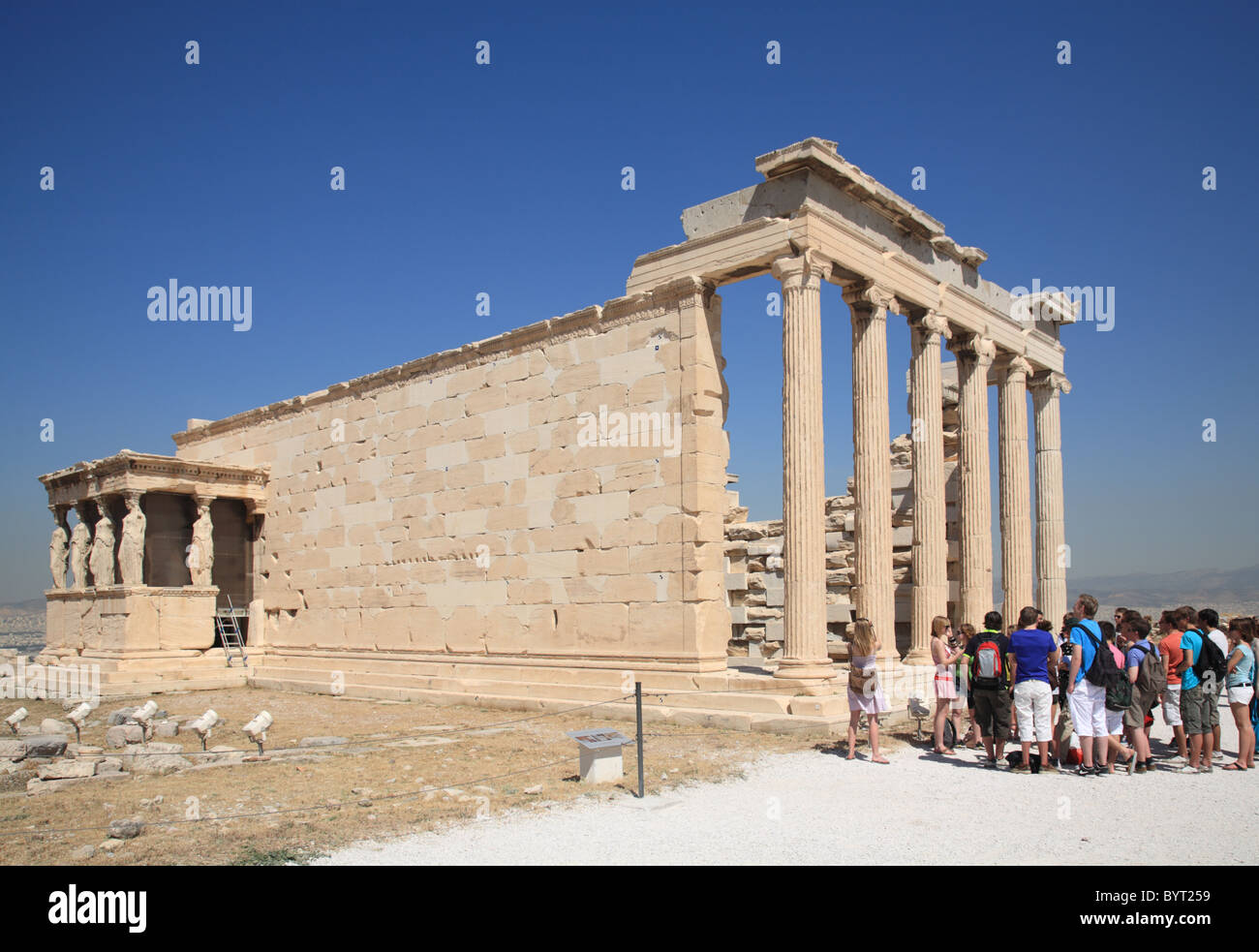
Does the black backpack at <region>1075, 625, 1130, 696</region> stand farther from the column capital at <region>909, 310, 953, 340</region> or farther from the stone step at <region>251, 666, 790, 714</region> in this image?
the column capital at <region>909, 310, 953, 340</region>

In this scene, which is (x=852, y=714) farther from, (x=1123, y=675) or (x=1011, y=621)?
(x=1011, y=621)

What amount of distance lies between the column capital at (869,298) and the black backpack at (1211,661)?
258 inches

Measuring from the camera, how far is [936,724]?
11.0 meters

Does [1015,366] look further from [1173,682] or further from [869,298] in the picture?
[1173,682]

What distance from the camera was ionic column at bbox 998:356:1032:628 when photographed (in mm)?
18453

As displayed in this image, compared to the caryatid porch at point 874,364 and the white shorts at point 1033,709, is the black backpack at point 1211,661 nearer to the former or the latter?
the white shorts at point 1033,709

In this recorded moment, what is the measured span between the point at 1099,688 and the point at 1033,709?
714 mm

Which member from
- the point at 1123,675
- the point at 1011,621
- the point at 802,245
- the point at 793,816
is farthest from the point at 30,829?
the point at 1011,621

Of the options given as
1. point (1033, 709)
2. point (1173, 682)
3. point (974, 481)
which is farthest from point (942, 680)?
point (974, 481)

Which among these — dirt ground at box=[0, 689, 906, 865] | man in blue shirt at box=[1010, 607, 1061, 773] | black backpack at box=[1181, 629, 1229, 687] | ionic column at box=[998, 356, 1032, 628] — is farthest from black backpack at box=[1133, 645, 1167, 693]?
ionic column at box=[998, 356, 1032, 628]

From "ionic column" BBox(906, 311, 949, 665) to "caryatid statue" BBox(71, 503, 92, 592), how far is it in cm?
1821

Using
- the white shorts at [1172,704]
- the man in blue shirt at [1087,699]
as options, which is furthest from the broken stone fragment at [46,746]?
the white shorts at [1172,704]

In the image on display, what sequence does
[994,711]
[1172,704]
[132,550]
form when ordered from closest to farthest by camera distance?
[994,711] → [1172,704] → [132,550]

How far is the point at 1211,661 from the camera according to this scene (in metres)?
9.93
